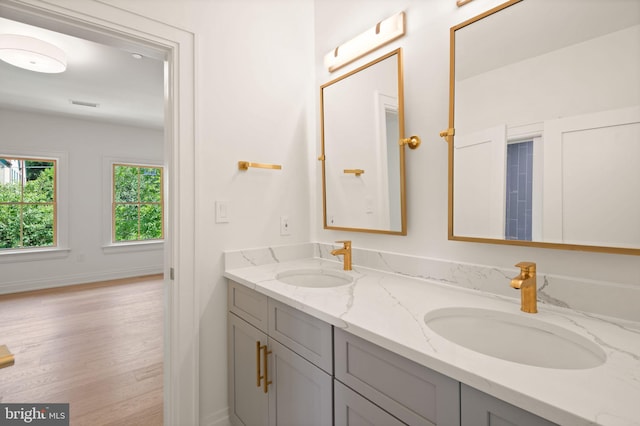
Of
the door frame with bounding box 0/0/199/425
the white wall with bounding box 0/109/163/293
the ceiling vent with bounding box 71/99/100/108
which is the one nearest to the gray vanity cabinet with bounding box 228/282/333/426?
the door frame with bounding box 0/0/199/425

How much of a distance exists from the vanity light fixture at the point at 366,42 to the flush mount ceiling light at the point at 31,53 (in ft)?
7.46

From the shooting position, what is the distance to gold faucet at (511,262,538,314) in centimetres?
96

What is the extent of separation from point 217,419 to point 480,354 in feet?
4.77

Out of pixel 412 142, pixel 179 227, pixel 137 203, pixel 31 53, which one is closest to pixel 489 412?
pixel 412 142

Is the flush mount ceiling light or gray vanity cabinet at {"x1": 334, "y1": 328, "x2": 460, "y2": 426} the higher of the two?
the flush mount ceiling light

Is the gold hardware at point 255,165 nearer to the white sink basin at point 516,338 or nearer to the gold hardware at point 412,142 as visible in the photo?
the gold hardware at point 412,142

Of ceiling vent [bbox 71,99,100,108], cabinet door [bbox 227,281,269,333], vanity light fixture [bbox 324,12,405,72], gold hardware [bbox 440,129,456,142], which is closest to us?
gold hardware [bbox 440,129,456,142]

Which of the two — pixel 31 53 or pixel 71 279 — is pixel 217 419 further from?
pixel 71 279

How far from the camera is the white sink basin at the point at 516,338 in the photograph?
823mm

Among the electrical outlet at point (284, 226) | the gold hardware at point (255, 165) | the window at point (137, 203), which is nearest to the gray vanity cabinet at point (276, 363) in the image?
the electrical outlet at point (284, 226)

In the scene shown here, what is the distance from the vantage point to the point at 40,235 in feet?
15.1

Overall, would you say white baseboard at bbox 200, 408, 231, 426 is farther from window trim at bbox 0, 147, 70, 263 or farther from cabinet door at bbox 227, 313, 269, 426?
window trim at bbox 0, 147, 70, 263

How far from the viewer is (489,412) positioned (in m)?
0.64

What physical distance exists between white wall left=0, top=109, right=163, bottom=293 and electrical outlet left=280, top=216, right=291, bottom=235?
176 inches
